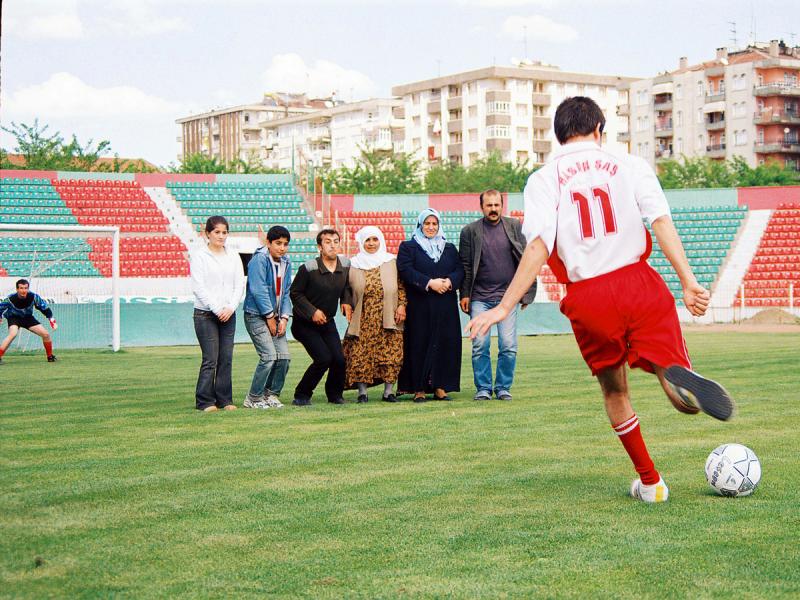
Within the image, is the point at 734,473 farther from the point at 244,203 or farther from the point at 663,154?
the point at 663,154

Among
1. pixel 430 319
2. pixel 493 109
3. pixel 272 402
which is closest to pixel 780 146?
pixel 493 109

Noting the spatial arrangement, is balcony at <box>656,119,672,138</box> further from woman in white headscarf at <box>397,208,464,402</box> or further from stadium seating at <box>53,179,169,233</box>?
woman in white headscarf at <box>397,208,464,402</box>

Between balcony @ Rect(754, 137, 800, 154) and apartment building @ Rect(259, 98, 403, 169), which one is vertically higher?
apartment building @ Rect(259, 98, 403, 169)

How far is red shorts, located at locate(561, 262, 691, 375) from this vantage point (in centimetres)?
585

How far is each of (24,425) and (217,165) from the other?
206ft

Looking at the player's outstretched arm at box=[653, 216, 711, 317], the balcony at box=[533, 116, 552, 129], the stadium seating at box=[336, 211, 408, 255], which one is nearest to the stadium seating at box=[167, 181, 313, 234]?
the stadium seating at box=[336, 211, 408, 255]

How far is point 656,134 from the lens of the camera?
357 feet

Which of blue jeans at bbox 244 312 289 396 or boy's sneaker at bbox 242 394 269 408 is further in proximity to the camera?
boy's sneaker at bbox 242 394 269 408

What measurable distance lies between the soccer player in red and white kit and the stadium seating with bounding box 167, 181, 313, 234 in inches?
1482

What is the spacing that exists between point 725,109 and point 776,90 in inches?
223

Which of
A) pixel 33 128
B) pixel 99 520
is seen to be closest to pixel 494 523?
pixel 99 520

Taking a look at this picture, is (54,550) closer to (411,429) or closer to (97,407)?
(411,429)

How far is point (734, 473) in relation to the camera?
6.21 m

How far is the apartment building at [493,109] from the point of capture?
115 meters
